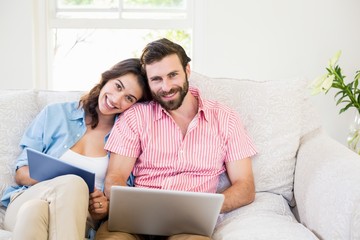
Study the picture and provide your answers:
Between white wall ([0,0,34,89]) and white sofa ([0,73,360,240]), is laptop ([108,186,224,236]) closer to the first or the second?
white sofa ([0,73,360,240])

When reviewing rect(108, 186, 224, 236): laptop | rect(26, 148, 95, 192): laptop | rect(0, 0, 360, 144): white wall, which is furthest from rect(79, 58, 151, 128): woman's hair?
rect(0, 0, 360, 144): white wall

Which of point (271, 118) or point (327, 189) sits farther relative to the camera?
point (271, 118)

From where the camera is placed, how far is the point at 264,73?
302cm

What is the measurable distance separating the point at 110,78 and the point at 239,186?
2.00ft

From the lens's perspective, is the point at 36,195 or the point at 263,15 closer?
the point at 36,195

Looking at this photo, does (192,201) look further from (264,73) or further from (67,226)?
(264,73)

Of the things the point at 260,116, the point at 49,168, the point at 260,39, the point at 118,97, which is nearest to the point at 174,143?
the point at 118,97

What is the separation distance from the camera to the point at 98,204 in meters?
1.63

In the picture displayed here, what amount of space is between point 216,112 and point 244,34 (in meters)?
1.24

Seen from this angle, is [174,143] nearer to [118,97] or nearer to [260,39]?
[118,97]

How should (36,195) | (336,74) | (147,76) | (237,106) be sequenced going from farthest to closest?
(336,74)
(237,106)
(147,76)
(36,195)

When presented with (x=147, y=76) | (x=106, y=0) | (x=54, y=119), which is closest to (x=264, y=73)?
(x=106, y=0)

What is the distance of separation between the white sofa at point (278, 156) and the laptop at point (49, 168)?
203 mm

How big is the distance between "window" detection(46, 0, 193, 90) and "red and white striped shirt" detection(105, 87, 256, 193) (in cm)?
135
